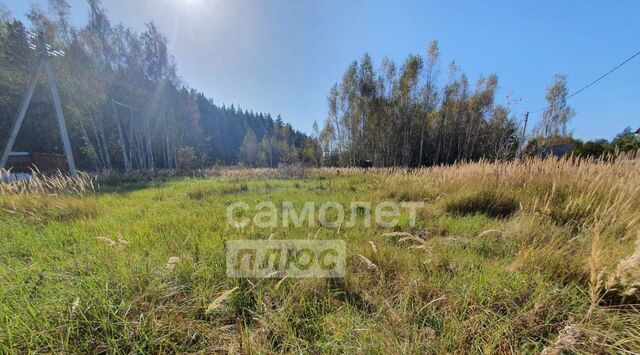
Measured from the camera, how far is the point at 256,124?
245 ft

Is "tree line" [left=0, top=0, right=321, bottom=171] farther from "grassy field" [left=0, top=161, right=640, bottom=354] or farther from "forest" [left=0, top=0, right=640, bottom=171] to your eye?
"grassy field" [left=0, top=161, right=640, bottom=354]

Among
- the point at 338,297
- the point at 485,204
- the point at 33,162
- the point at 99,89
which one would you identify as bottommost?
the point at 338,297

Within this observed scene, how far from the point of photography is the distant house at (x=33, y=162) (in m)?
12.6

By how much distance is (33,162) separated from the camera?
44.3 feet

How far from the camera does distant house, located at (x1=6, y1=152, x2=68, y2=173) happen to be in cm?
1257

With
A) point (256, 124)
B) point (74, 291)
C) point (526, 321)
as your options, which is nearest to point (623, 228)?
A: point (526, 321)

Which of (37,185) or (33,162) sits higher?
(37,185)

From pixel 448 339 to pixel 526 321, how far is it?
0.48m

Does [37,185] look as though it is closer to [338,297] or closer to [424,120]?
[338,297]

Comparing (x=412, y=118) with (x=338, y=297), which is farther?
(x=412, y=118)

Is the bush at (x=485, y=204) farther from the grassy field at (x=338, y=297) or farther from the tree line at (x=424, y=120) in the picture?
the tree line at (x=424, y=120)

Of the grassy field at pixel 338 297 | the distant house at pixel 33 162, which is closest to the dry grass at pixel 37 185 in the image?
the grassy field at pixel 338 297

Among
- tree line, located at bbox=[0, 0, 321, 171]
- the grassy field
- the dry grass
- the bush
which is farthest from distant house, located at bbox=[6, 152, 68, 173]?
the bush

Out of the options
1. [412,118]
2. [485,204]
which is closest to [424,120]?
[412,118]
